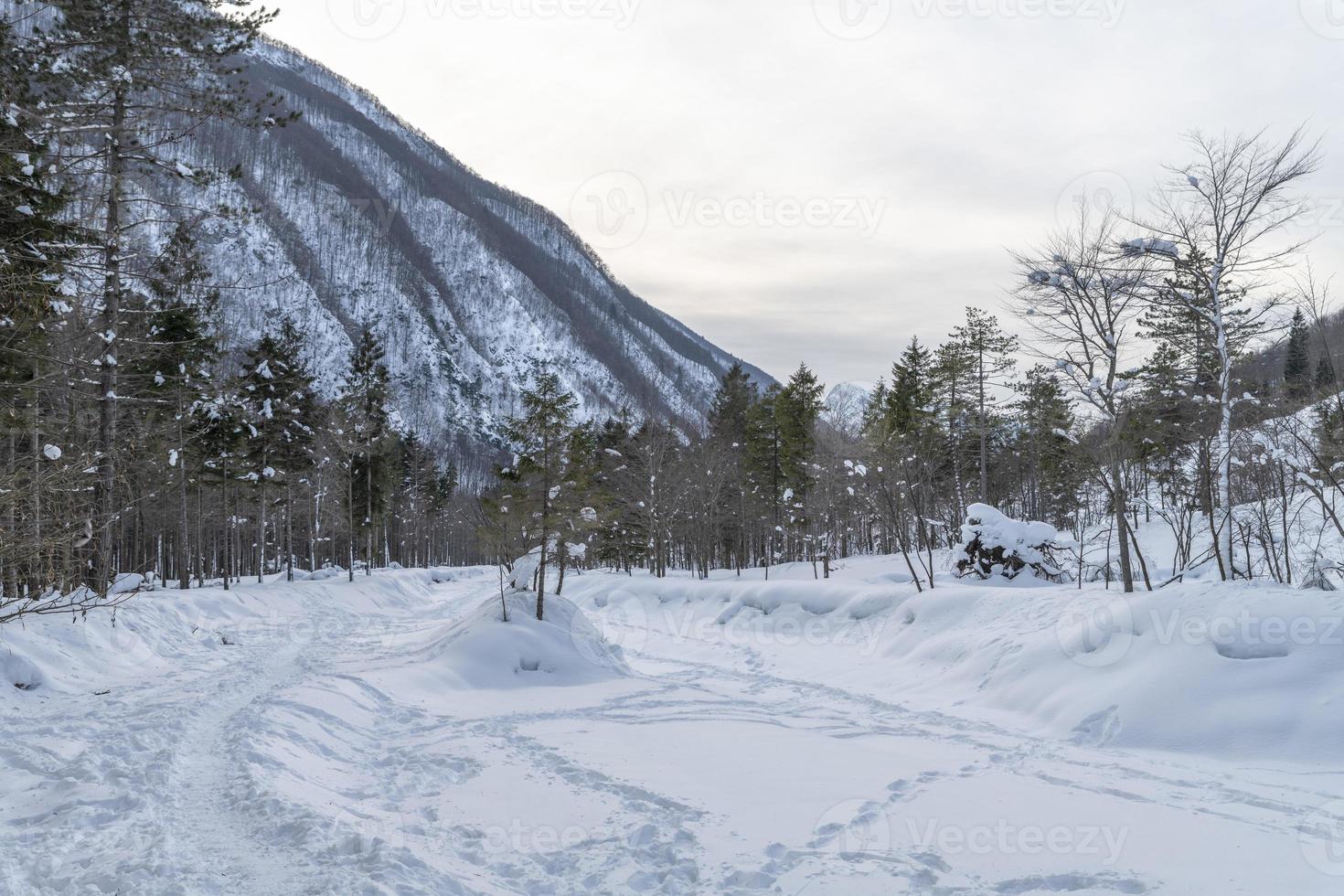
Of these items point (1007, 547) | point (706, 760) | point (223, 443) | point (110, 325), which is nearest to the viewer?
point (706, 760)

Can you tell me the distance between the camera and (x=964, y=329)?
3919 centimetres

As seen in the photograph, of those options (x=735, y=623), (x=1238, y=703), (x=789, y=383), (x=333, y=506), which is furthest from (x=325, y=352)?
(x=1238, y=703)

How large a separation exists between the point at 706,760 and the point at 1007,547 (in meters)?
14.6

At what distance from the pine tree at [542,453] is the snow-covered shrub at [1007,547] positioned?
1163 cm

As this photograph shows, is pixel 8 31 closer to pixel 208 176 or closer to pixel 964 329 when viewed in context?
pixel 208 176

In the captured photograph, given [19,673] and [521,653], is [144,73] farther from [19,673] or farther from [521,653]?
[521,653]

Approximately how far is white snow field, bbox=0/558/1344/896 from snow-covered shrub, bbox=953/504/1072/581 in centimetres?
468

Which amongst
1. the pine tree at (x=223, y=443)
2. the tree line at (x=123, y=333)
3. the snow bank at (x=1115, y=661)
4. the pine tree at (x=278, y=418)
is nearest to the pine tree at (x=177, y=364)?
the tree line at (x=123, y=333)

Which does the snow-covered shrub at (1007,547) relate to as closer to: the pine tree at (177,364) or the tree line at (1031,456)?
the tree line at (1031,456)

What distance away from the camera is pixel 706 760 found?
26.8ft

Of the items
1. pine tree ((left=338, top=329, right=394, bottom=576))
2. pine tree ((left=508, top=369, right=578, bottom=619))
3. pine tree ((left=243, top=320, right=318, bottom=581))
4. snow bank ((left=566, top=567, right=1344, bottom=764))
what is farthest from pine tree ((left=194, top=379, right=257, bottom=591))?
snow bank ((left=566, top=567, right=1344, bottom=764))

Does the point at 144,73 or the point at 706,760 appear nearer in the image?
the point at 706,760

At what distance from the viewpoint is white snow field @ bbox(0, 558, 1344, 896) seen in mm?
5082

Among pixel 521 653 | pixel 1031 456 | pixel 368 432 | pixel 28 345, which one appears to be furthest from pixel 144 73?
pixel 1031 456
